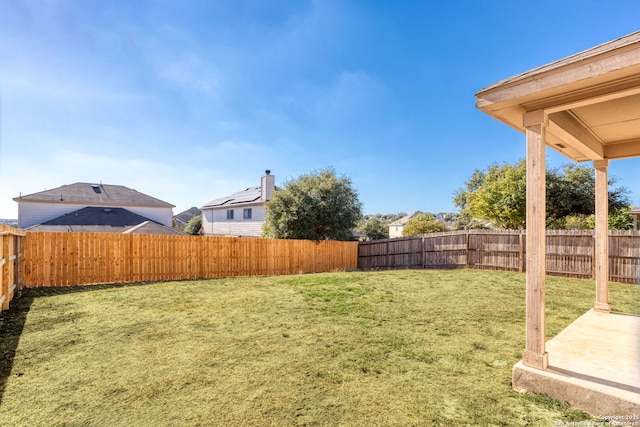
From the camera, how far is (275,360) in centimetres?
321

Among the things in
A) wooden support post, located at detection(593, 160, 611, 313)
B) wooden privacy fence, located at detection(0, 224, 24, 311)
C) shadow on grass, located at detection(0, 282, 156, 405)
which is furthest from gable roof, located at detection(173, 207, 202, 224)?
wooden support post, located at detection(593, 160, 611, 313)

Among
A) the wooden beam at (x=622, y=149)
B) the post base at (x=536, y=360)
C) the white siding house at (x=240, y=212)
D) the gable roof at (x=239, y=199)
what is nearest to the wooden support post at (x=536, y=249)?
the post base at (x=536, y=360)

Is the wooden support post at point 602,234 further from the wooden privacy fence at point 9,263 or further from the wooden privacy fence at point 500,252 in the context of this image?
the wooden privacy fence at point 9,263

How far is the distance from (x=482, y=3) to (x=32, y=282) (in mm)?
14979

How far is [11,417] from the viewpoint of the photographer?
2.26 meters

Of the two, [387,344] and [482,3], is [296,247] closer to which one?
[387,344]

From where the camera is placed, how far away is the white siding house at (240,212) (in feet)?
76.9

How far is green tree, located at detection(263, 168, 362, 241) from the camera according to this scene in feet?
51.5

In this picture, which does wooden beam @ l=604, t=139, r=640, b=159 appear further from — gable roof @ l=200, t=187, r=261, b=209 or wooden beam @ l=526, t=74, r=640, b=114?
gable roof @ l=200, t=187, r=261, b=209

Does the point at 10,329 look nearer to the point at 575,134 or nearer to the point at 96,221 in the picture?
the point at 575,134

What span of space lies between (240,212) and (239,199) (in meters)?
1.58

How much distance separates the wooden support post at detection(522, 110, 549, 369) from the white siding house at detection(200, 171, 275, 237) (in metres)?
20.5

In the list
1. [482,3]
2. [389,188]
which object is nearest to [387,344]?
[482,3]

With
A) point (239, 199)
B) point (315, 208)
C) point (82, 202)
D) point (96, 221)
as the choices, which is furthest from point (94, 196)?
point (315, 208)
